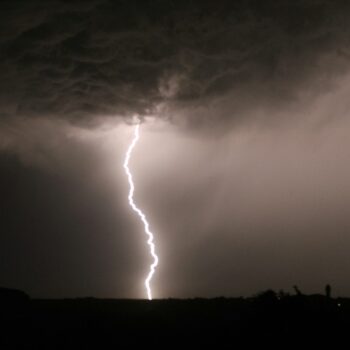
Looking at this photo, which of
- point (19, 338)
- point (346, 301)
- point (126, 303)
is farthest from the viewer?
point (346, 301)

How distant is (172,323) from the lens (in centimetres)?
1916

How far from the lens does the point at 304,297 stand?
18844 mm

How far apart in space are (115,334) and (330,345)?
6935 millimetres

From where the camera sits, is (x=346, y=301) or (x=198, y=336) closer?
(x=198, y=336)

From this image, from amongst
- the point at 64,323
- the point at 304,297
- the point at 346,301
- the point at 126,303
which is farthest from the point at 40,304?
the point at 346,301

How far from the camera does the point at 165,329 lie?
18.8 meters

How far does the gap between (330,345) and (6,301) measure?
11.8 metres

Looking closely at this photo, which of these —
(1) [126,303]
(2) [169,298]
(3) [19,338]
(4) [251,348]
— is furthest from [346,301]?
(3) [19,338]

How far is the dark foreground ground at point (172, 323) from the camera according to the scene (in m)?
17.8

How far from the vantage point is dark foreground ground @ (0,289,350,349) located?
17766mm

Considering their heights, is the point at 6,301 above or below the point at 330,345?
above

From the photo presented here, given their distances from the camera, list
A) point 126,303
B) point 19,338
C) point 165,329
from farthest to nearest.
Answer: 1. point 126,303
2. point 165,329
3. point 19,338

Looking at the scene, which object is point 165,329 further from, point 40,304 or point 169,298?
point 40,304

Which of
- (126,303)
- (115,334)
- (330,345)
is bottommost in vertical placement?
(330,345)
